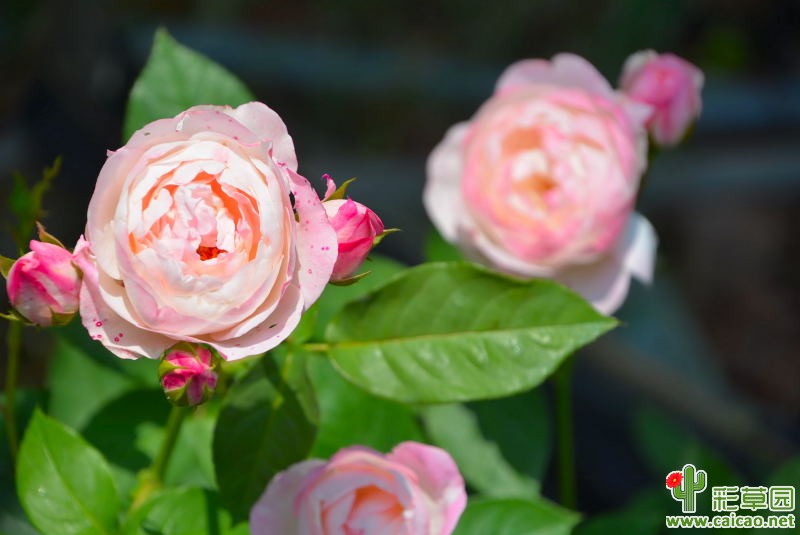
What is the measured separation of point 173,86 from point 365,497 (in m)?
0.32

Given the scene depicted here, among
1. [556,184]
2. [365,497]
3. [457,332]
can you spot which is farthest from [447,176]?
[365,497]

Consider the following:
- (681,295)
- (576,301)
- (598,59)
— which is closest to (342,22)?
(598,59)

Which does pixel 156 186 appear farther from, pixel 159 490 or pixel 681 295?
pixel 681 295

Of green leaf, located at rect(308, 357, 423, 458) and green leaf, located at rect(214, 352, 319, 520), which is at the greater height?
green leaf, located at rect(214, 352, 319, 520)

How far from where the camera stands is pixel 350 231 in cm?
41

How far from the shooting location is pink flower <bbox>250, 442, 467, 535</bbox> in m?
0.46

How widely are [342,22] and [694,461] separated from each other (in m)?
A: 1.30

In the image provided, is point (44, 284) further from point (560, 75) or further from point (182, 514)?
point (560, 75)

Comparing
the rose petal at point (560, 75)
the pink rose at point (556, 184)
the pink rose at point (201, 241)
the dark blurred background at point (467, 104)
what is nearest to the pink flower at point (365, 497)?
the pink rose at point (201, 241)

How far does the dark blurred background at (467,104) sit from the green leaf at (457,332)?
77 cm

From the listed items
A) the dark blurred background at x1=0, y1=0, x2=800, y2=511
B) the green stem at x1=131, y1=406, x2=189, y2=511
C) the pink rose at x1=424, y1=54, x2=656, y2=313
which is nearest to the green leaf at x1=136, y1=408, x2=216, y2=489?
the green stem at x1=131, y1=406, x2=189, y2=511

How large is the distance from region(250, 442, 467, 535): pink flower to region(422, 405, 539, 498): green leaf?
0.25 metres

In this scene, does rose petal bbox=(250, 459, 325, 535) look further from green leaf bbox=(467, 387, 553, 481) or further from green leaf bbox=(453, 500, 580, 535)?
green leaf bbox=(467, 387, 553, 481)

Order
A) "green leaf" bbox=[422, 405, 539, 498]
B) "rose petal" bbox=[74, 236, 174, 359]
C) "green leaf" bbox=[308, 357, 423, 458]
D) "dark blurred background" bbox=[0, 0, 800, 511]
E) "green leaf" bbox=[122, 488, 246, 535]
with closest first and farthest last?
"rose petal" bbox=[74, 236, 174, 359], "green leaf" bbox=[122, 488, 246, 535], "green leaf" bbox=[308, 357, 423, 458], "green leaf" bbox=[422, 405, 539, 498], "dark blurred background" bbox=[0, 0, 800, 511]
